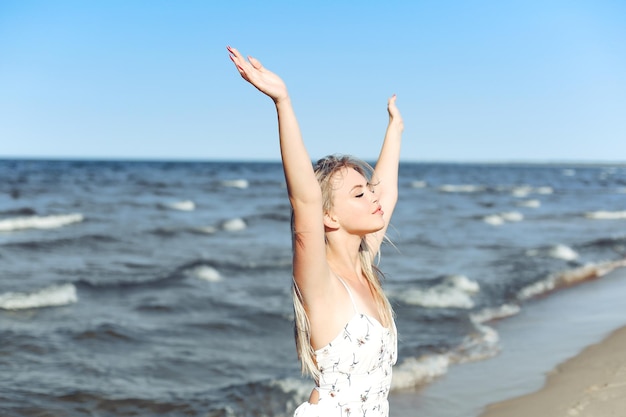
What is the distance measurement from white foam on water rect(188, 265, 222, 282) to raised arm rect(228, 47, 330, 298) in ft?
31.8

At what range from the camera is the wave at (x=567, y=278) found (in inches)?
457

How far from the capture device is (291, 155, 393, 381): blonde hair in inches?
117

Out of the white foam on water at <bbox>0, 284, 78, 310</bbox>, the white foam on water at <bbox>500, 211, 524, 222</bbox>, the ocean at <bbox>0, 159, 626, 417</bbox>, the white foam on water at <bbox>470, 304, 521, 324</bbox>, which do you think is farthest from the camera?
the white foam on water at <bbox>500, 211, 524, 222</bbox>

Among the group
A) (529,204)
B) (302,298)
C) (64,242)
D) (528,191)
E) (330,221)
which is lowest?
(64,242)

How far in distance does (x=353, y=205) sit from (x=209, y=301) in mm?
7944

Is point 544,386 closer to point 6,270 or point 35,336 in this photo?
point 35,336

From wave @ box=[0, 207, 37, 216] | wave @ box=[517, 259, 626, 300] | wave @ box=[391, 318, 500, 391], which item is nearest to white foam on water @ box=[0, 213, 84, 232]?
wave @ box=[0, 207, 37, 216]

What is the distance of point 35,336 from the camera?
8.62 meters

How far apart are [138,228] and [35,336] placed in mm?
11506

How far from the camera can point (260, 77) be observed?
2619 mm

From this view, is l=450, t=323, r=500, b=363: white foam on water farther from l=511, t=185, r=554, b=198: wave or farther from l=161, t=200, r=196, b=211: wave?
l=511, t=185, r=554, b=198: wave

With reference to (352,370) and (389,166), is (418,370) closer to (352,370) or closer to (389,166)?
(389,166)

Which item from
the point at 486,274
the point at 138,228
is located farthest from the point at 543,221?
the point at 138,228

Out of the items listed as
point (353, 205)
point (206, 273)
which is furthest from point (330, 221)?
point (206, 273)
